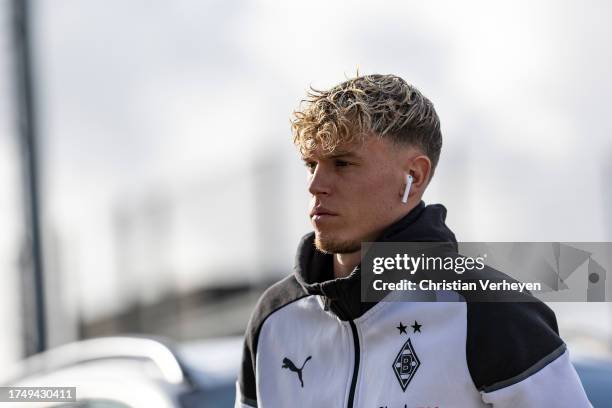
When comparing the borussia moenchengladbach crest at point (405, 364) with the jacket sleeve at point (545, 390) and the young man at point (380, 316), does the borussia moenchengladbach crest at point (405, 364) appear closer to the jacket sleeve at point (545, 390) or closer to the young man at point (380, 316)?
the young man at point (380, 316)

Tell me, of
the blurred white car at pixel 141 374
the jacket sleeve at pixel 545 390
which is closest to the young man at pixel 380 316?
the jacket sleeve at pixel 545 390

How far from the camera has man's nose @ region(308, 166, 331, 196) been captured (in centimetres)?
280

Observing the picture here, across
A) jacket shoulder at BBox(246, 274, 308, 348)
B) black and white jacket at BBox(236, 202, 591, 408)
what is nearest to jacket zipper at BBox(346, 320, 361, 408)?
black and white jacket at BBox(236, 202, 591, 408)

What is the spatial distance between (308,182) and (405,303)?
0.38m

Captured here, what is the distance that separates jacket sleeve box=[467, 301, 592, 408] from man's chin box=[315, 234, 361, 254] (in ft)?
1.22

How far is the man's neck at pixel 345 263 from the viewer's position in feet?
9.43

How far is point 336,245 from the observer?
2824 mm

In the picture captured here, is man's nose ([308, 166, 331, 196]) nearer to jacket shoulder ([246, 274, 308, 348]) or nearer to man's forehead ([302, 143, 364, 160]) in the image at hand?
man's forehead ([302, 143, 364, 160])

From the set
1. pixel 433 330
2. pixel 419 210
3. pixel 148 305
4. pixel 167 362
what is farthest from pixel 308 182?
pixel 148 305

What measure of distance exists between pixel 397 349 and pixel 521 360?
0.31 metres

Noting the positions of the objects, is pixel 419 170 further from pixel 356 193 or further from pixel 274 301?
pixel 274 301

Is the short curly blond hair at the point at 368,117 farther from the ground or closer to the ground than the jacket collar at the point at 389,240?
farther from the ground

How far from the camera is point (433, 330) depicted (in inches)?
107

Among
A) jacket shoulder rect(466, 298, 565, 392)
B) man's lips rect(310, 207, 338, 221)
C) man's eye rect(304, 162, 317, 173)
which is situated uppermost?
man's eye rect(304, 162, 317, 173)
